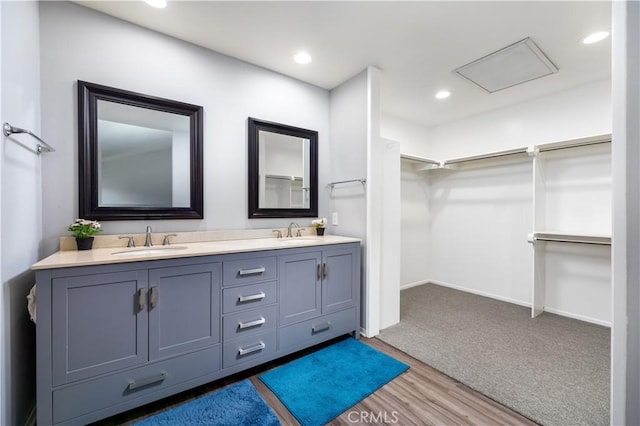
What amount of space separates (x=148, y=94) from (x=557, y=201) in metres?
4.40

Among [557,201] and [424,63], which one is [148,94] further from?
[557,201]

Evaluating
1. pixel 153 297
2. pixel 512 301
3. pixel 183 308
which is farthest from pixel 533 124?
pixel 153 297

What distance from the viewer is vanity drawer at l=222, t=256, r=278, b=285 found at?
1.79m

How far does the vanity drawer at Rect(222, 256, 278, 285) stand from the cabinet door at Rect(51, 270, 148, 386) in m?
0.47

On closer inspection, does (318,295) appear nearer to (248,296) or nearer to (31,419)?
(248,296)

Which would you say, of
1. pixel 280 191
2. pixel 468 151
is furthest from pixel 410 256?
pixel 280 191

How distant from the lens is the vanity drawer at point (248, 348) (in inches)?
71.0

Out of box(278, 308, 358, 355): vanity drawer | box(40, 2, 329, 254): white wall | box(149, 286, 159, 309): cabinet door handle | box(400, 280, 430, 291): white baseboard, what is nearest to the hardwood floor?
box(278, 308, 358, 355): vanity drawer

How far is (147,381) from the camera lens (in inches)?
60.0

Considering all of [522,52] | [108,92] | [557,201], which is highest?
[522,52]

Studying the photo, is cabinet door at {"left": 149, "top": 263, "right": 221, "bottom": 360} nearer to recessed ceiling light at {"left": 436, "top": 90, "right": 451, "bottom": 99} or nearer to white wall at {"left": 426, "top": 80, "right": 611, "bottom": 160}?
recessed ceiling light at {"left": 436, "top": 90, "right": 451, "bottom": 99}

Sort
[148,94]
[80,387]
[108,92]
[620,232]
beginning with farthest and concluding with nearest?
[148,94], [108,92], [80,387], [620,232]

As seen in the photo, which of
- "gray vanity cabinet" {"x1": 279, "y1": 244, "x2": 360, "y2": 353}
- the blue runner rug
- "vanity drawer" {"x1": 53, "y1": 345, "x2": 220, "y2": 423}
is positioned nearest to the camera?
"vanity drawer" {"x1": 53, "y1": 345, "x2": 220, "y2": 423}

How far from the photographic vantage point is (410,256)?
166 inches
